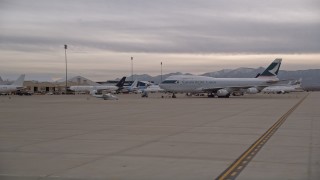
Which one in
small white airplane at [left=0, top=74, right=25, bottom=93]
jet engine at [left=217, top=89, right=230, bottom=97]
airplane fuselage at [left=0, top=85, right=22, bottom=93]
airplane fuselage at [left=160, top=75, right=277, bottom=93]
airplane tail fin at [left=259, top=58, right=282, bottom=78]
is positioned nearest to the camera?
jet engine at [left=217, top=89, right=230, bottom=97]

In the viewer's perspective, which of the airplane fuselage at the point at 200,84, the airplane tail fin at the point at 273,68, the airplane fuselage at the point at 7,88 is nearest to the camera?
the airplane fuselage at the point at 200,84

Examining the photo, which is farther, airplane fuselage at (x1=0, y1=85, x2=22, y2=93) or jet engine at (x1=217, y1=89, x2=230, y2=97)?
airplane fuselage at (x1=0, y1=85, x2=22, y2=93)

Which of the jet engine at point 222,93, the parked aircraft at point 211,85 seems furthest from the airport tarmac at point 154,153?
the parked aircraft at point 211,85

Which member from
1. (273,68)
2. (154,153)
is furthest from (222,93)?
(154,153)

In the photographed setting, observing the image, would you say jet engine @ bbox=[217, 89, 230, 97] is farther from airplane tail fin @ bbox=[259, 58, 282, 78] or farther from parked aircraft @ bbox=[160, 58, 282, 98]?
airplane tail fin @ bbox=[259, 58, 282, 78]

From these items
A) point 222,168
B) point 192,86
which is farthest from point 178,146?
point 192,86

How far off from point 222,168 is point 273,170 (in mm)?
1156

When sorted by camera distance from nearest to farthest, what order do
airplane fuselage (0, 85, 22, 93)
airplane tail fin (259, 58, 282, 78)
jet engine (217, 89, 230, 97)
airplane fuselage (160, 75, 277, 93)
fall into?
1. jet engine (217, 89, 230, 97)
2. airplane fuselage (160, 75, 277, 93)
3. airplane tail fin (259, 58, 282, 78)
4. airplane fuselage (0, 85, 22, 93)

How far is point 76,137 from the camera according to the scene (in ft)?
53.7

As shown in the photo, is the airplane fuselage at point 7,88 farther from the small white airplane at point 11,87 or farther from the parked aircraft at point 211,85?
the parked aircraft at point 211,85

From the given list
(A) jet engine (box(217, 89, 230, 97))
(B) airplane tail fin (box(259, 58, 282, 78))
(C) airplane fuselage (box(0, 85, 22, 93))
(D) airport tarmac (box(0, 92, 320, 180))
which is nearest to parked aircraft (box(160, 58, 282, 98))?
(A) jet engine (box(217, 89, 230, 97))

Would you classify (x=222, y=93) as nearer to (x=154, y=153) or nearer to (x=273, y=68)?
(x=273, y=68)

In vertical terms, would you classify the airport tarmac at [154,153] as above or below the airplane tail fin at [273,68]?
below

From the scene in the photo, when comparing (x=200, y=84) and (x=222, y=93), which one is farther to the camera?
(x=200, y=84)
